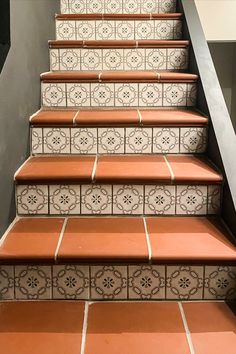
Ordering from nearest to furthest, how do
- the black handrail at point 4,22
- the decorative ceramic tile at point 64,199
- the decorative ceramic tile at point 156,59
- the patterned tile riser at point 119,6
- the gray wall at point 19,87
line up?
1. the black handrail at point 4,22
2. the gray wall at point 19,87
3. the decorative ceramic tile at point 64,199
4. the decorative ceramic tile at point 156,59
5. the patterned tile riser at point 119,6

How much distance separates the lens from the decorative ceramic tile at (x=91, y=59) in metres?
2.48

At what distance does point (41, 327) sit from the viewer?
4.23ft

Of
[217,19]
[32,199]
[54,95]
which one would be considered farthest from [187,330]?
[217,19]

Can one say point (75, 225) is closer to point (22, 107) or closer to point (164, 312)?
point (164, 312)

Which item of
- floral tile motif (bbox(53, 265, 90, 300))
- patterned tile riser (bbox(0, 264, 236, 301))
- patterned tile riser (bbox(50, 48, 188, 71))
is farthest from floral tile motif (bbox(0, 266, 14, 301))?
patterned tile riser (bbox(50, 48, 188, 71))

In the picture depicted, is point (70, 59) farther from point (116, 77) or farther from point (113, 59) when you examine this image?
point (116, 77)

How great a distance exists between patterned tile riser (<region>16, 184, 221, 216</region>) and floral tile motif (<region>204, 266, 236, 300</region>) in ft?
1.13

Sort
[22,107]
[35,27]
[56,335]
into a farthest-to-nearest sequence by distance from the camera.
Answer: [35,27] → [22,107] → [56,335]

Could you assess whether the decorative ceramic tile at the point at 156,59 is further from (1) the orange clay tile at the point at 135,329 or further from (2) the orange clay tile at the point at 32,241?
(1) the orange clay tile at the point at 135,329

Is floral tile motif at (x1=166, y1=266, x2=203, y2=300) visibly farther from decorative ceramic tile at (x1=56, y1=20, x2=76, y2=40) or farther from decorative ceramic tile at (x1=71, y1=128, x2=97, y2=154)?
decorative ceramic tile at (x1=56, y1=20, x2=76, y2=40)

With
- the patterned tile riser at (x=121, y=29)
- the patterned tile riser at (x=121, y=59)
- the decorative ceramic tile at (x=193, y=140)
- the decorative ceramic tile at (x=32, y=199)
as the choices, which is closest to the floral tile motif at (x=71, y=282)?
the decorative ceramic tile at (x=32, y=199)

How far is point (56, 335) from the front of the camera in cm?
125

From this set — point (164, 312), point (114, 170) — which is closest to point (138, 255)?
point (164, 312)

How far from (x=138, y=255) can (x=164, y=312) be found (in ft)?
0.66
